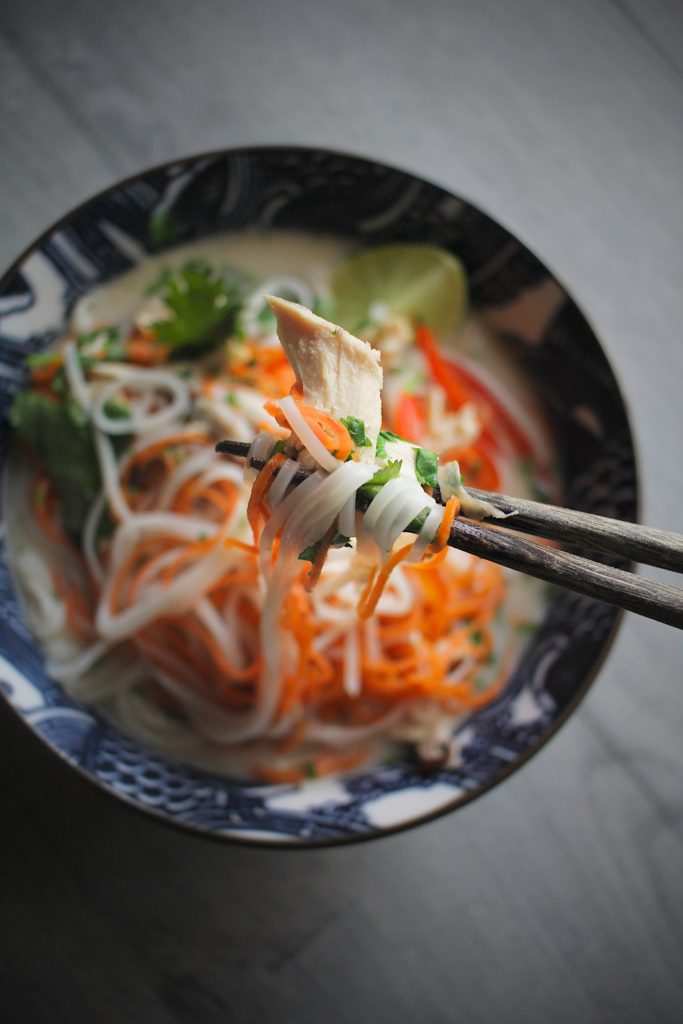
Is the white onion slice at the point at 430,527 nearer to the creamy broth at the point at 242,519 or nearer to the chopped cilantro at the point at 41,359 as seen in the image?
the creamy broth at the point at 242,519

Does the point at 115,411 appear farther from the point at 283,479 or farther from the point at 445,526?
Result: the point at 445,526

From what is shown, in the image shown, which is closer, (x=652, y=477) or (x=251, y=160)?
(x=251, y=160)

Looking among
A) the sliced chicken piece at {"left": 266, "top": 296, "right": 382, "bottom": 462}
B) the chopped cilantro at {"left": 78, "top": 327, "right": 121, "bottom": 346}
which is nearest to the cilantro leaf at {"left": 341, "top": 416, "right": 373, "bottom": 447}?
the sliced chicken piece at {"left": 266, "top": 296, "right": 382, "bottom": 462}

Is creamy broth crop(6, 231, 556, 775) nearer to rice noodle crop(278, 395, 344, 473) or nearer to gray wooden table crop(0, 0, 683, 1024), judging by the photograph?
gray wooden table crop(0, 0, 683, 1024)

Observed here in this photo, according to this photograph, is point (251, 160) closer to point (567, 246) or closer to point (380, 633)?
point (567, 246)

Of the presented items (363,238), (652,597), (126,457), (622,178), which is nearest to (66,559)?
(126,457)

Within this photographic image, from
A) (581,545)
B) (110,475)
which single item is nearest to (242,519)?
(110,475)
